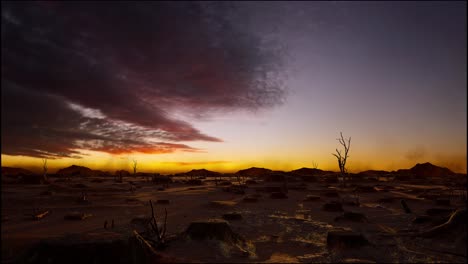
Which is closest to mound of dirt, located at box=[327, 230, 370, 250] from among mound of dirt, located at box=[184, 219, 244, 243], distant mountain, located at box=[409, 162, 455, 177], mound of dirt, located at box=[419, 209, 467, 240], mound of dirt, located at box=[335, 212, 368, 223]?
mound of dirt, located at box=[419, 209, 467, 240]

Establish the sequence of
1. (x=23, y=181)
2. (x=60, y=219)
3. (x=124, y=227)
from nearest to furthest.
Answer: (x=124, y=227) < (x=60, y=219) < (x=23, y=181)

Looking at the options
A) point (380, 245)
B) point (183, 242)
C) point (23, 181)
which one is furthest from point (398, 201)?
point (23, 181)

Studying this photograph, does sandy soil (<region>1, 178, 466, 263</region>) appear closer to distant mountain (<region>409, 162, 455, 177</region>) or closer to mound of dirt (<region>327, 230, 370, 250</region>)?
mound of dirt (<region>327, 230, 370, 250</region>)

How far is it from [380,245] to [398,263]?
104 inches

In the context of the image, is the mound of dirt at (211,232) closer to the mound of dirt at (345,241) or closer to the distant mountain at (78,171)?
the mound of dirt at (345,241)

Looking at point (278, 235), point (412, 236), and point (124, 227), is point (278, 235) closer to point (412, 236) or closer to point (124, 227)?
point (412, 236)

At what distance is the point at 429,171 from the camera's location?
4067 inches

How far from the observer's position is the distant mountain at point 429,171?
103438 mm

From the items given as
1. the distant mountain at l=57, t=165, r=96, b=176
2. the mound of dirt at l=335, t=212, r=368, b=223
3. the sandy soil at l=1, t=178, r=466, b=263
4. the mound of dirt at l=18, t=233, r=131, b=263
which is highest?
the distant mountain at l=57, t=165, r=96, b=176

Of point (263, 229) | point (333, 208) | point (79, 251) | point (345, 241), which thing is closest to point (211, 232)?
point (263, 229)

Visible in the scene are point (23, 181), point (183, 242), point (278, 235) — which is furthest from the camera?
point (23, 181)

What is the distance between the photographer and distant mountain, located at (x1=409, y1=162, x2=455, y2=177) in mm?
103438

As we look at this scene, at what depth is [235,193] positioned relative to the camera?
162 feet

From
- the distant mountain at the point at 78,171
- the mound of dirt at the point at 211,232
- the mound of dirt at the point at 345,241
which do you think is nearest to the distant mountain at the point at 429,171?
the mound of dirt at the point at 345,241
